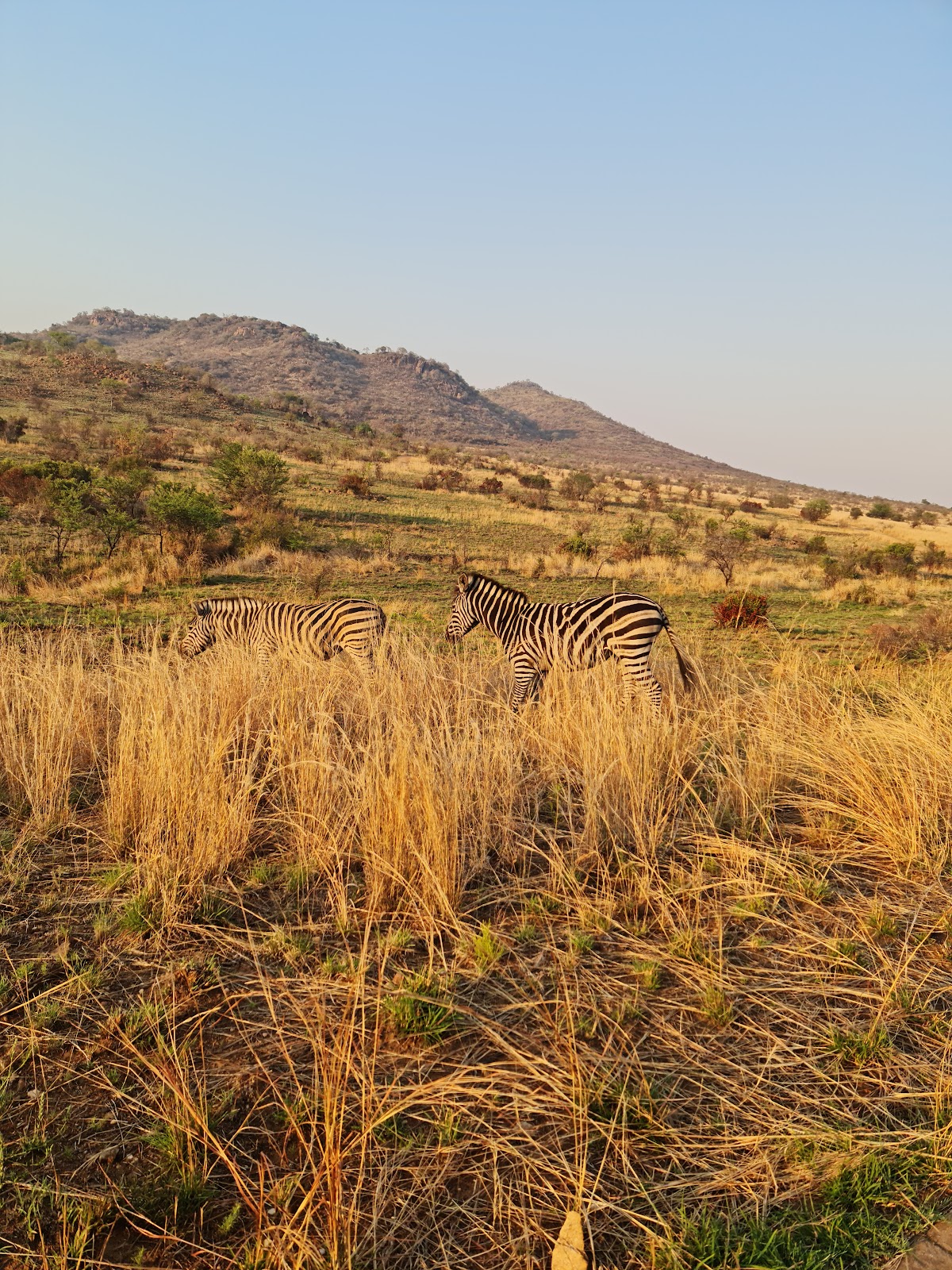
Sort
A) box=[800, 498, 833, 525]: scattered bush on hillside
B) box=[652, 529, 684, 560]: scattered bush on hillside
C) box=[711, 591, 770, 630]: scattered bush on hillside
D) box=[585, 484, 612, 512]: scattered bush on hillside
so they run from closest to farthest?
box=[711, 591, 770, 630]: scattered bush on hillside → box=[652, 529, 684, 560]: scattered bush on hillside → box=[585, 484, 612, 512]: scattered bush on hillside → box=[800, 498, 833, 525]: scattered bush on hillside

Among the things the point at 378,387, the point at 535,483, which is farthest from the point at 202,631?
the point at 378,387

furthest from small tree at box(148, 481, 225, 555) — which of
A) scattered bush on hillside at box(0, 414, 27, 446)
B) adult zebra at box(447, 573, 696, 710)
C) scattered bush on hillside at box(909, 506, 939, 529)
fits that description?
scattered bush on hillside at box(909, 506, 939, 529)

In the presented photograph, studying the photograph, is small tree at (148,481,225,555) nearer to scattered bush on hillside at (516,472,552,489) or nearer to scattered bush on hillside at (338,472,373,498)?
scattered bush on hillside at (338,472,373,498)

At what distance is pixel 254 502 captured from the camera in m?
25.6

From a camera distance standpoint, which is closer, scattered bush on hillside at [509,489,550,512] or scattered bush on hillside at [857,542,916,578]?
scattered bush on hillside at [857,542,916,578]

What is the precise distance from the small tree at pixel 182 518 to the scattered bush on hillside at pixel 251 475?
18.6 feet

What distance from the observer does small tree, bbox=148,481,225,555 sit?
62.4 ft

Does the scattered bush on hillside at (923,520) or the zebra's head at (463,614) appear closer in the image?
the zebra's head at (463,614)

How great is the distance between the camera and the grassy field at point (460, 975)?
6.21 feet

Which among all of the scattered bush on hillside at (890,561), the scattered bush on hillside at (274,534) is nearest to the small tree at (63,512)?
the scattered bush on hillside at (274,534)

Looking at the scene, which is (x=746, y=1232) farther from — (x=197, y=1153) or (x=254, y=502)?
(x=254, y=502)

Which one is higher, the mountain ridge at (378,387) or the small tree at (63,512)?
the mountain ridge at (378,387)

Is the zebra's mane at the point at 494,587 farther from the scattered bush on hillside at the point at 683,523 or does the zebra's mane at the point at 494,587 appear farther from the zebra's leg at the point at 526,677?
the scattered bush on hillside at the point at 683,523

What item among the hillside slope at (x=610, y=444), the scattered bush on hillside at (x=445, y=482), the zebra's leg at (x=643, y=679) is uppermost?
the hillside slope at (x=610, y=444)
